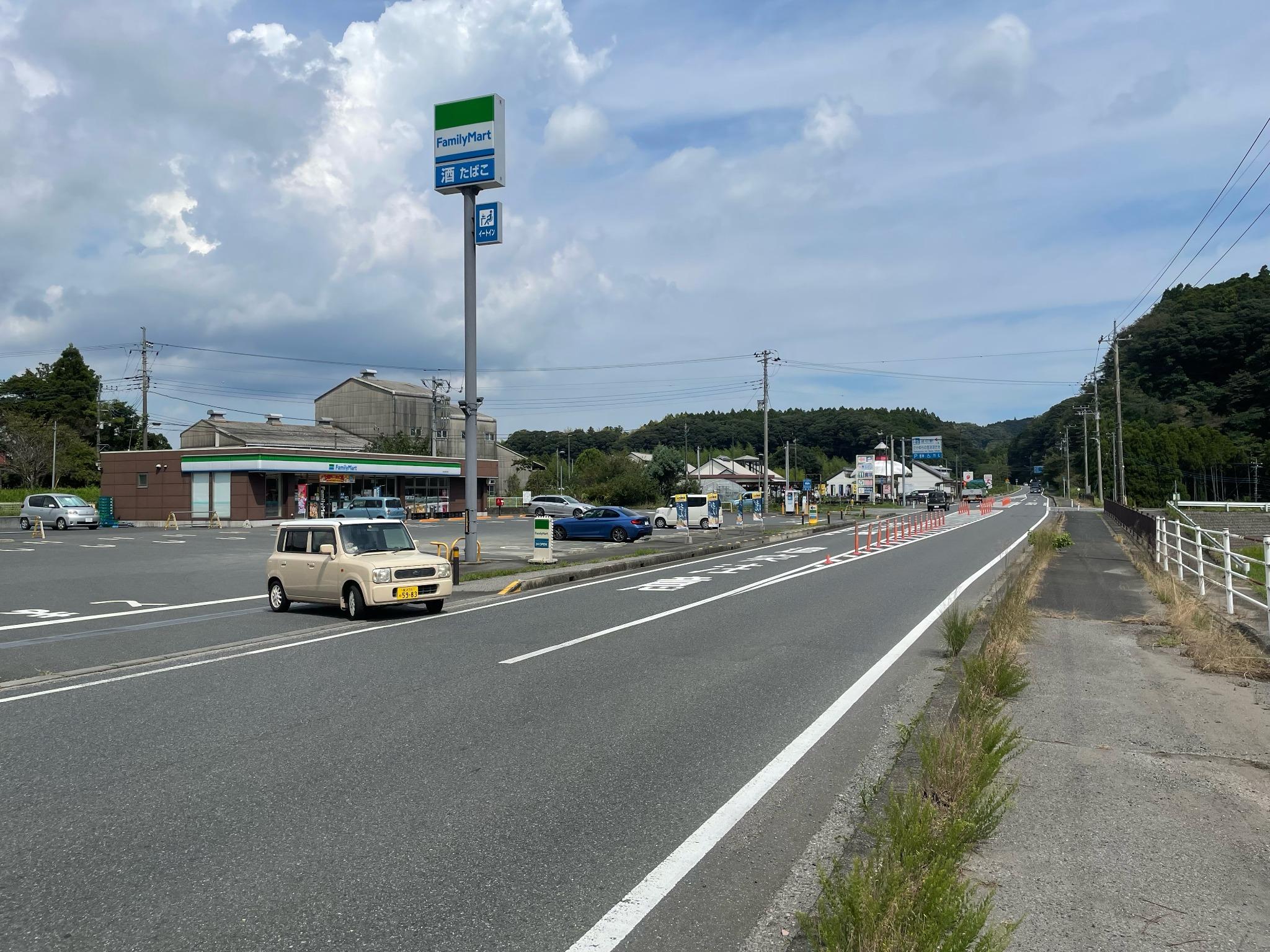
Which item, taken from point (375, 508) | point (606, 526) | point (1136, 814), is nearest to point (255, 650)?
point (1136, 814)

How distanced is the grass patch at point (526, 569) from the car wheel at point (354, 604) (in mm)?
4554

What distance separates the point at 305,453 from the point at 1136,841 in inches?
2069

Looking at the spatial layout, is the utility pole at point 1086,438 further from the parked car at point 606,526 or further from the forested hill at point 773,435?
the parked car at point 606,526

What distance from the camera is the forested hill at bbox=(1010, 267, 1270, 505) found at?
8919 centimetres

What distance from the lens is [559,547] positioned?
31.5 metres

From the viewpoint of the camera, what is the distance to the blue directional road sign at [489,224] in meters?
22.0

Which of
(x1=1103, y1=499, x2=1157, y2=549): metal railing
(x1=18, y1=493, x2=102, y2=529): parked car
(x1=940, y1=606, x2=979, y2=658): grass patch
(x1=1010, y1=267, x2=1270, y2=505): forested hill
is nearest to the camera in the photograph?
(x1=940, y1=606, x2=979, y2=658): grass patch

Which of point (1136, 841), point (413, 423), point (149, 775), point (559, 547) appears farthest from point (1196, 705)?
point (413, 423)

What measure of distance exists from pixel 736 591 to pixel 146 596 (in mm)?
11390

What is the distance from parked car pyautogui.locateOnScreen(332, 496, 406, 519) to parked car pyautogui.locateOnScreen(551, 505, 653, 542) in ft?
36.6

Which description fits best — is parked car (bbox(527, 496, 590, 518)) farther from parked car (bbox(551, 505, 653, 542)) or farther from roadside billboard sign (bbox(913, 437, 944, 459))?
roadside billboard sign (bbox(913, 437, 944, 459))

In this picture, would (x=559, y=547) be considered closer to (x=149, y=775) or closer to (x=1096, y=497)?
(x=149, y=775)

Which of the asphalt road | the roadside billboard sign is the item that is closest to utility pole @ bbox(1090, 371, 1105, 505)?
the roadside billboard sign

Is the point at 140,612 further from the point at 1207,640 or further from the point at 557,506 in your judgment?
the point at 557,506
